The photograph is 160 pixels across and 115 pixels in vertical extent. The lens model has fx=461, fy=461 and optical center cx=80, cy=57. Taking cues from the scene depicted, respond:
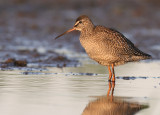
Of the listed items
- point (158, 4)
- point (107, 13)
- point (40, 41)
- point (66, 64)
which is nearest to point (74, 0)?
point (107, 13)

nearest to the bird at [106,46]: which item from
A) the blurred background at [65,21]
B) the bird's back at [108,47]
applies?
the bird's back at [108,47]

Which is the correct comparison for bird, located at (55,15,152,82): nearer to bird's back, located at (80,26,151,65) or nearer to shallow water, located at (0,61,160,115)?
bird's back, located at (80,26,151,65)

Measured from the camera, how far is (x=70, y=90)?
27.0 ft

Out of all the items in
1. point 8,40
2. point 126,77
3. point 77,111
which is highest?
point 8,40

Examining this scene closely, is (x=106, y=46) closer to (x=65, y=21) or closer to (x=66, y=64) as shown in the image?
(x=66, y=64)

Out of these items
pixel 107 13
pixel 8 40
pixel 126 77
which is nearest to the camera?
pixel 126 77

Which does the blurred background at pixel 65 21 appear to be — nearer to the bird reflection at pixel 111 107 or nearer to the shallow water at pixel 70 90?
the shallow water at pixel 70 90

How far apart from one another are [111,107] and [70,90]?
1440 mm

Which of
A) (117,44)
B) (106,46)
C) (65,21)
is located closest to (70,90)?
(106,46)

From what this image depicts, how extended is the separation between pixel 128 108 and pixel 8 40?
450 inches

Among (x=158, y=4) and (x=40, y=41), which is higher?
(x=158, y=4)

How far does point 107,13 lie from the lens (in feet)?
77.5

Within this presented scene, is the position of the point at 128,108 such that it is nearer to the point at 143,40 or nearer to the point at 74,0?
the point at 143,40

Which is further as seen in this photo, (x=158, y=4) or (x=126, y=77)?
(x=158, y=4)
